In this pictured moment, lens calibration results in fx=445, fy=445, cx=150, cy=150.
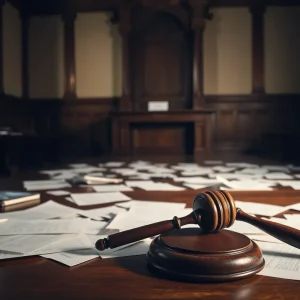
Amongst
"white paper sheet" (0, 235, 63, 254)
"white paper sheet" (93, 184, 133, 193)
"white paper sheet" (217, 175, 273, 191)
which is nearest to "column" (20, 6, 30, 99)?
"white paper sheet" (93, 184, 133, 193)

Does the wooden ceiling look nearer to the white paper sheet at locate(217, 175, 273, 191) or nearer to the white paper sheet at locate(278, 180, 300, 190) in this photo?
the white paper sheet at locate(278, 180, 300, 190)

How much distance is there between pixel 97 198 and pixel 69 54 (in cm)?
574

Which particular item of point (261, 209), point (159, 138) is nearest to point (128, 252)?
point (261, 209)

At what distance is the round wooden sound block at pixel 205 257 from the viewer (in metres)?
0.84

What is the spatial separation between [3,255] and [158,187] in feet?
4.81

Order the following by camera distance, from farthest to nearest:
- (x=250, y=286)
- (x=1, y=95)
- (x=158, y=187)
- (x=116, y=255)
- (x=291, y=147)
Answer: (x=1, y=95), (x=291, y=147), (x=158, y=187), (x=116, y=255), (x=250, y=286)

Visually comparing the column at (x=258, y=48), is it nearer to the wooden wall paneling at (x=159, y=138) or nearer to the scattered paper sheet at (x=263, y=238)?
the wooden wall paneling at (x=159, y=138)

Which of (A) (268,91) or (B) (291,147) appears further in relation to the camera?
(A) (268,91)

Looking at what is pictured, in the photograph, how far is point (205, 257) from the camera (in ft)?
2.77

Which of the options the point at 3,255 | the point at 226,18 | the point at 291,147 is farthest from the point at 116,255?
the point at 226,18

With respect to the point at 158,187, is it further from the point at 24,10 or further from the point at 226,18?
the point at 24,10

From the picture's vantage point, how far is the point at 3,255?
3.47ft

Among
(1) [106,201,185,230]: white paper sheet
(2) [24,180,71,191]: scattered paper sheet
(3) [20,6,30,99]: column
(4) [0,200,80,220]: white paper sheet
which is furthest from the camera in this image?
(3) [20,6,30,99]: column

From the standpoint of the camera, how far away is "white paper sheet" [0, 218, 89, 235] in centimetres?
129
